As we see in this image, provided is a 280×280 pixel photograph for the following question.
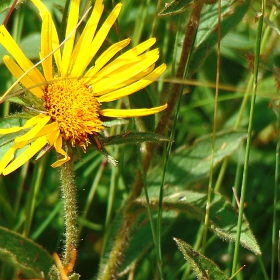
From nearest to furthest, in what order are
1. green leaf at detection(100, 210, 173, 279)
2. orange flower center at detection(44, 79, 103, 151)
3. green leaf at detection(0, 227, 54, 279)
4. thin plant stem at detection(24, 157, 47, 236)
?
orange flower center at detection(44, 79, 103, 151) < green leaf at detection(0, 227, 54, 279) < thin plant stem at detection(24, 157, 47, 236) < green leaf at detection(100, 210, 173, 279)

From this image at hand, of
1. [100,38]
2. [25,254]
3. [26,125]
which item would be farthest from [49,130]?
[25,254]

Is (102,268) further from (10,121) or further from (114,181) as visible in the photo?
(10,121)

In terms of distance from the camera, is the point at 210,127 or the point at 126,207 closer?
the point at 126,207

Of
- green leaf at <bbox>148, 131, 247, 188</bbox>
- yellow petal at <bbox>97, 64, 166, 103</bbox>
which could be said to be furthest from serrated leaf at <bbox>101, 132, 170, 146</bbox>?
green leaf at <bbox>148, 131, 247, 188</bbox>

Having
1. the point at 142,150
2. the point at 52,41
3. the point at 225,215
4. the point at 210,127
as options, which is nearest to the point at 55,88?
the point at 52,41

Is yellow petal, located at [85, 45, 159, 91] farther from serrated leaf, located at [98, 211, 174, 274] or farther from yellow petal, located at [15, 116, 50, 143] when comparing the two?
serrated leaf, located at [98, 211, 174, 274]

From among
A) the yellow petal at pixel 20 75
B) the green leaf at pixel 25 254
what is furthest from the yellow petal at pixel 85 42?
the green leaf at pixel 25 254
